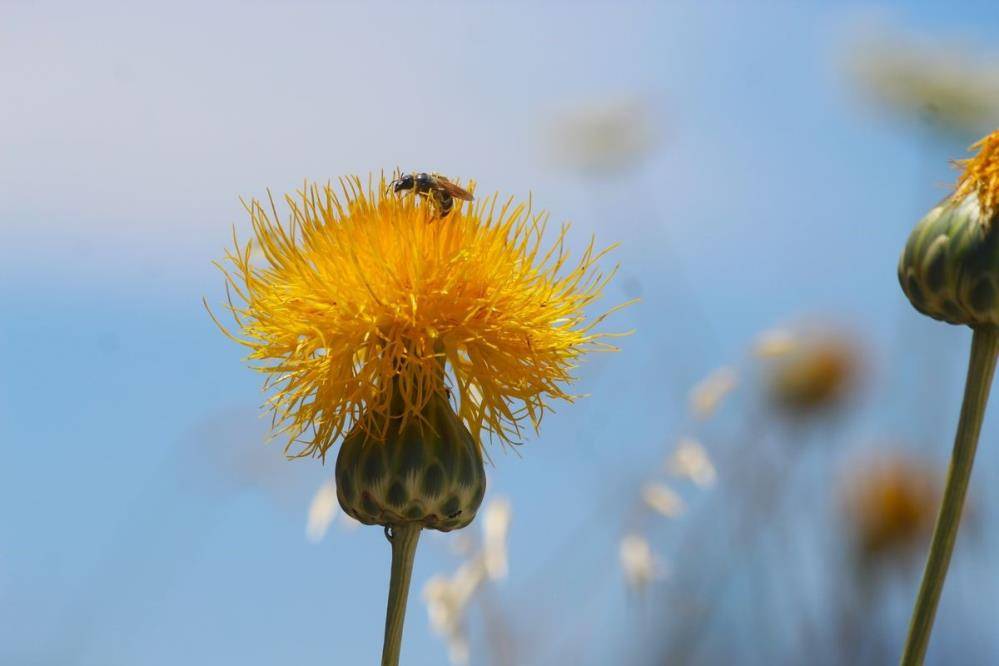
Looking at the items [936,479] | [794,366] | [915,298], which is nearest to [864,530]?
[936,479]

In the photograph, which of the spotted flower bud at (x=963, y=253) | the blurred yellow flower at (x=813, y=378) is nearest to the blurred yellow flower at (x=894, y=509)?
the blurred yellow flower at (x=813, y=378)

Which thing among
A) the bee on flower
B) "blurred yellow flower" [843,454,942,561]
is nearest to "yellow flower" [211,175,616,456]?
the bee on flower

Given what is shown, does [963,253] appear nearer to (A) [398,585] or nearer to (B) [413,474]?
(B) [413,474]

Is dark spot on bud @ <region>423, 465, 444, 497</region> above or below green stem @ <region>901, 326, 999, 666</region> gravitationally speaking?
Answer: below

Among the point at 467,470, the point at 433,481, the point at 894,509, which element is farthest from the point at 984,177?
the point at 894,509

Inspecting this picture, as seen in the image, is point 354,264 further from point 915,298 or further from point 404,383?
point 915,298

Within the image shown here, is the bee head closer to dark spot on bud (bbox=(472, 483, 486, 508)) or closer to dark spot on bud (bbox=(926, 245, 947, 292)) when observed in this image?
dark spot on bud (bbox=(472, 483, 486, 508))
